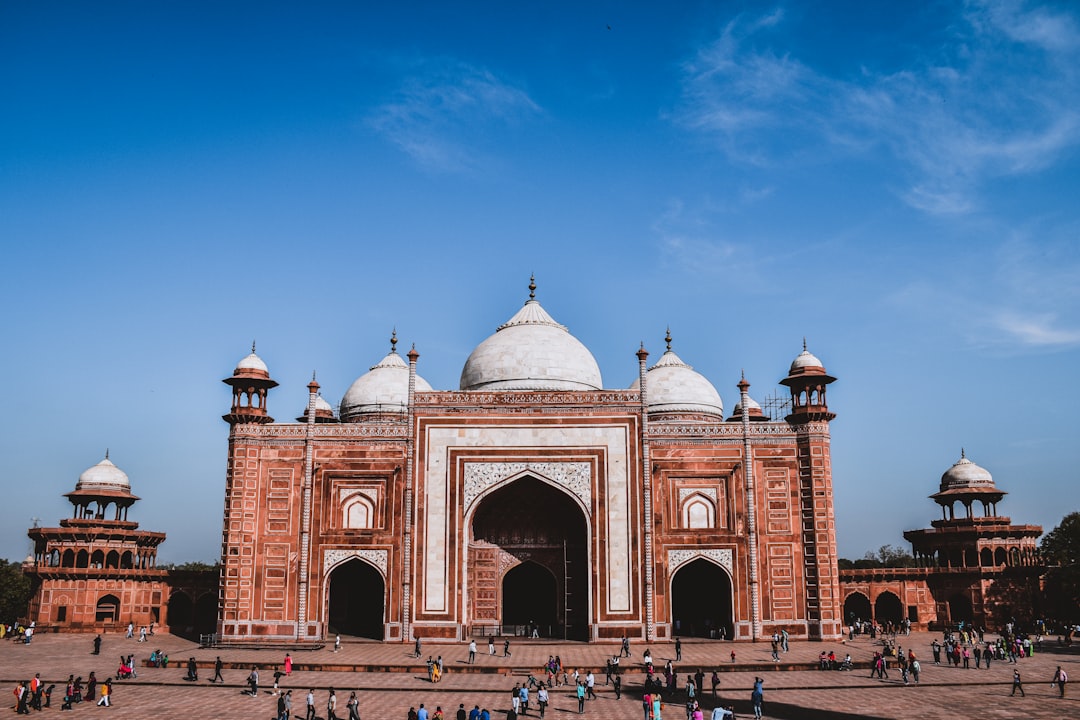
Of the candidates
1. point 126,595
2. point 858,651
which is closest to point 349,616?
point 126,595

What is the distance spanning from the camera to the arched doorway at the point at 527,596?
3178 centimetres

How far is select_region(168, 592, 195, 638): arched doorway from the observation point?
34.4 m

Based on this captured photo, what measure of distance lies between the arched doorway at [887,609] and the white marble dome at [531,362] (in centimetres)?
1524

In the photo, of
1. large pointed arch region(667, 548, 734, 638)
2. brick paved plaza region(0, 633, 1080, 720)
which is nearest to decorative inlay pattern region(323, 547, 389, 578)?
brick paved plaza region(0, 633, 1080, 720)

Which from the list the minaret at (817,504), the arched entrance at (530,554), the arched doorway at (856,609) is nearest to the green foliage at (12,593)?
the arched entrance at (530,554)

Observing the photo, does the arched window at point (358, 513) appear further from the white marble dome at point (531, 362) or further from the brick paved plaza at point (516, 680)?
the white marble dome at point (531, 362)

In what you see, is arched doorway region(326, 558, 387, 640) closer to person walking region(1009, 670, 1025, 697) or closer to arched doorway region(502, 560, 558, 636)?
arched doorway region(502, 560, 558, 636)

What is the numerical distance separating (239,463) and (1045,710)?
23647mm

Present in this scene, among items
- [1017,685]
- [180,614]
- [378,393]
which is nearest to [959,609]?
[1017,685]

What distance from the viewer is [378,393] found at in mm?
37188

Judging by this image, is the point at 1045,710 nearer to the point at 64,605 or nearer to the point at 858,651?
the point at 858,651

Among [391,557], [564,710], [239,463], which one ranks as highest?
[239,463]

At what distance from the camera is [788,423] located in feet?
100.0

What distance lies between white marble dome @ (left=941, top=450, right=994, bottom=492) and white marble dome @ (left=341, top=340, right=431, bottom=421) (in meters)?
22.4
